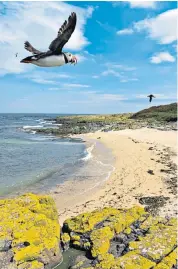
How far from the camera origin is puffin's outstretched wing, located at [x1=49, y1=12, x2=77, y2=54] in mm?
3832

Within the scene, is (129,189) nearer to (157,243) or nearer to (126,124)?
(157,243)

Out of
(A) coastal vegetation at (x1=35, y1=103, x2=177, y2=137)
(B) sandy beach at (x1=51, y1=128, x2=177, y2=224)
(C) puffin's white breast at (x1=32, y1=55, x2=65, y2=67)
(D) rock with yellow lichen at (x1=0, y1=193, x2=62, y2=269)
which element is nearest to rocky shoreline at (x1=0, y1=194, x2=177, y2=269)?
(D) rock with yellow lichen at (x1=0, y1=193, x2=62, y2=269)

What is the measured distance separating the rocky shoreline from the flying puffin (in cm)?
676

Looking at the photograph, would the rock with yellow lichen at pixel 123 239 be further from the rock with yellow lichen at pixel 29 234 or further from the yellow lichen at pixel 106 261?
the rock with yellow lichen at pixel 29 234

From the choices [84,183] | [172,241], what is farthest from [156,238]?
[84,183]

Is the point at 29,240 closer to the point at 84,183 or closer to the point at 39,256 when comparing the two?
the point at 39,256

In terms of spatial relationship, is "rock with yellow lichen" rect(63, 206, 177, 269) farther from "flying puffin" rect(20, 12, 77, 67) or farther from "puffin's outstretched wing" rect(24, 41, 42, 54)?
"flying puffin" rect(20, 12, 77, 67)

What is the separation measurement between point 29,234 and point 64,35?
726cm

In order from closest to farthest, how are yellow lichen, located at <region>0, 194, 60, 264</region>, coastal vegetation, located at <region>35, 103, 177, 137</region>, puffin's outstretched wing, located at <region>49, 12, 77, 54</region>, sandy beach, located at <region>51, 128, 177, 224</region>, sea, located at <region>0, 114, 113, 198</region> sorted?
puffin's outstretched wing, located at <region>49, 12, 77, 54</region> < yellow lichen, located at <region>0, 194, 60, 264</region> < sandy beach, located at <region>51, 128, 177, 224</region> < sea, located at <region>0, 114, 113, 198</region> < coastal vegetation, located at <region>35, 103, 177, 137</region>

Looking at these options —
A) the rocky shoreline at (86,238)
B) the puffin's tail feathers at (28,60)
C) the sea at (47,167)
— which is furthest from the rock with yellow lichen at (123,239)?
the sea at (47,167)

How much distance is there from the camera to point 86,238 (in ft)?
33.3

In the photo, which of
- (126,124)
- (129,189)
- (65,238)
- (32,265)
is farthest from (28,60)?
(126,124)

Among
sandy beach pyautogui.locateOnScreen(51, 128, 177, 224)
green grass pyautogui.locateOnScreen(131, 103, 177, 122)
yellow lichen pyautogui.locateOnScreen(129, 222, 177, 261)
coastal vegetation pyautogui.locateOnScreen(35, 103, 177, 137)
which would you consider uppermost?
green grass pyautogui.locateOnScreen(131, 103, 177, 122)

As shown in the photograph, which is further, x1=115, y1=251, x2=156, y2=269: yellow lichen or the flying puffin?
x1=115, y1=251, x2=156, y2=269: yellow lichen
